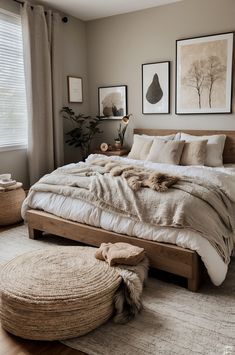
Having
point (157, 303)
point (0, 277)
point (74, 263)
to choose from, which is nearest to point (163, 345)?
point (157, 303)

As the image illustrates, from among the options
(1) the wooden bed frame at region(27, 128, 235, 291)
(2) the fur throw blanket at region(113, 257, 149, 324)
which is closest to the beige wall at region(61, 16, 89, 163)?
(1) the wooden bed frame at region(27, 128, 235, 291)

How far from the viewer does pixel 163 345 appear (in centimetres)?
172

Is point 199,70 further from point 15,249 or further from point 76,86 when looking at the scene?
point 15,249

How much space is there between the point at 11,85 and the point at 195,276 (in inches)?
125

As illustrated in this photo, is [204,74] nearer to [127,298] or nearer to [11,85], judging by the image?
[11,85]

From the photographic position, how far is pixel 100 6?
4352 millimetres

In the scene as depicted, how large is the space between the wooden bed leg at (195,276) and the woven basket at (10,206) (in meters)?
2.26

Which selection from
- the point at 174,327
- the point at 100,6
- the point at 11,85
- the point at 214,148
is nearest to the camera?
the point at 174,327

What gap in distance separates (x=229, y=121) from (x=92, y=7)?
2.42m

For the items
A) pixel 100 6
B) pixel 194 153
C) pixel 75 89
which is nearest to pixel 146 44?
pixel 100 6

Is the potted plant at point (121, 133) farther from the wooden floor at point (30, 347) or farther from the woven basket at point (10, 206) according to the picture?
the wooden floor at point (30, 347)

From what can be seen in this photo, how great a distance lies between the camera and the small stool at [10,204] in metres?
3.60

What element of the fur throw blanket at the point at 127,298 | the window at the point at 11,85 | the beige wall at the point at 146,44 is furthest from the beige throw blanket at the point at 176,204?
the beige wall at the point at 146,44

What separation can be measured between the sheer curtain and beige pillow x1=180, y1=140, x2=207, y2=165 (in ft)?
5.88
